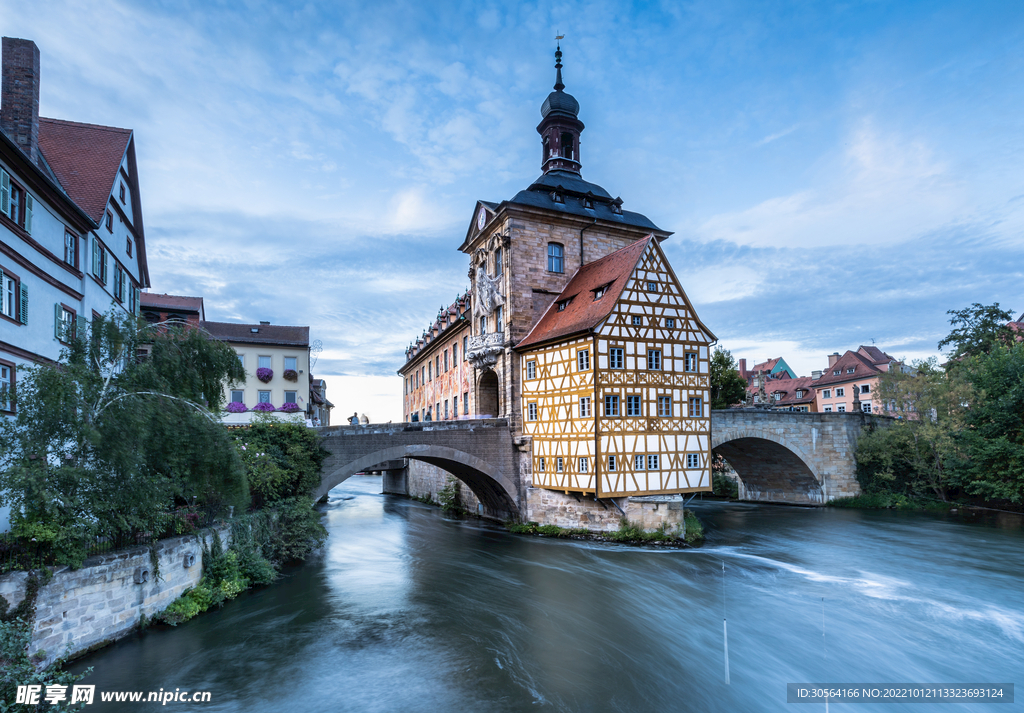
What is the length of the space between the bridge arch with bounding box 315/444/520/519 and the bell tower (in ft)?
52.0

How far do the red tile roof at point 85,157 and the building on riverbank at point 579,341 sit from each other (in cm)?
1415

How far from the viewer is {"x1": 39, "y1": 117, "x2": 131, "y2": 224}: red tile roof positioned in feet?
57.3

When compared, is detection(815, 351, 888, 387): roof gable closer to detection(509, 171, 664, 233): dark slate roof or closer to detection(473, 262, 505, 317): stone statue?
detection(509, 171, 664, 233): dark slate roof

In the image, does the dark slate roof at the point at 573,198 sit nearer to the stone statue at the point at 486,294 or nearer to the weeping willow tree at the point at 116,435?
Result: the stone statue at the point at 486,294

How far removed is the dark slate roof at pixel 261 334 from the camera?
109 ft

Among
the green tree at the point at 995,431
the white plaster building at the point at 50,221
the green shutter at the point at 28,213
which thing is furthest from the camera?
the green tree at the point at 995,431

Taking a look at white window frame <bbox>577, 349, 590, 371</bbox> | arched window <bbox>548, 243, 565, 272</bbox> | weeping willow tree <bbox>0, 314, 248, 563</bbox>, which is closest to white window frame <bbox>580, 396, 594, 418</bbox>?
white window frame <bbox>577, 349, 590, 371</bbox>

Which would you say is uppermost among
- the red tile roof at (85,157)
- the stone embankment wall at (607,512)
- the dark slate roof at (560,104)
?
the dark slate roof at (560,104)

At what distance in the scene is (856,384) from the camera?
55969mm

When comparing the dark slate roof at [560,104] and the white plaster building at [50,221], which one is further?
the dark slate roof at [560,104]

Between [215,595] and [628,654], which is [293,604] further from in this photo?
[628,654]

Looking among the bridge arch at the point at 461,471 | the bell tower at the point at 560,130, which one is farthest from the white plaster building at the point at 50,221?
the bell tower at the point at 560,130

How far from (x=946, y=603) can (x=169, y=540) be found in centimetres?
1938

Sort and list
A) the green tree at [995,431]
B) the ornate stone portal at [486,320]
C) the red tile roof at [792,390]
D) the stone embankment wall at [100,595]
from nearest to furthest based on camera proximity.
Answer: the stone embankment wall at [100,595]
the ornate stone portal at [486,320]
the green tree at [995,431]
the red tile roof at [792,390]
